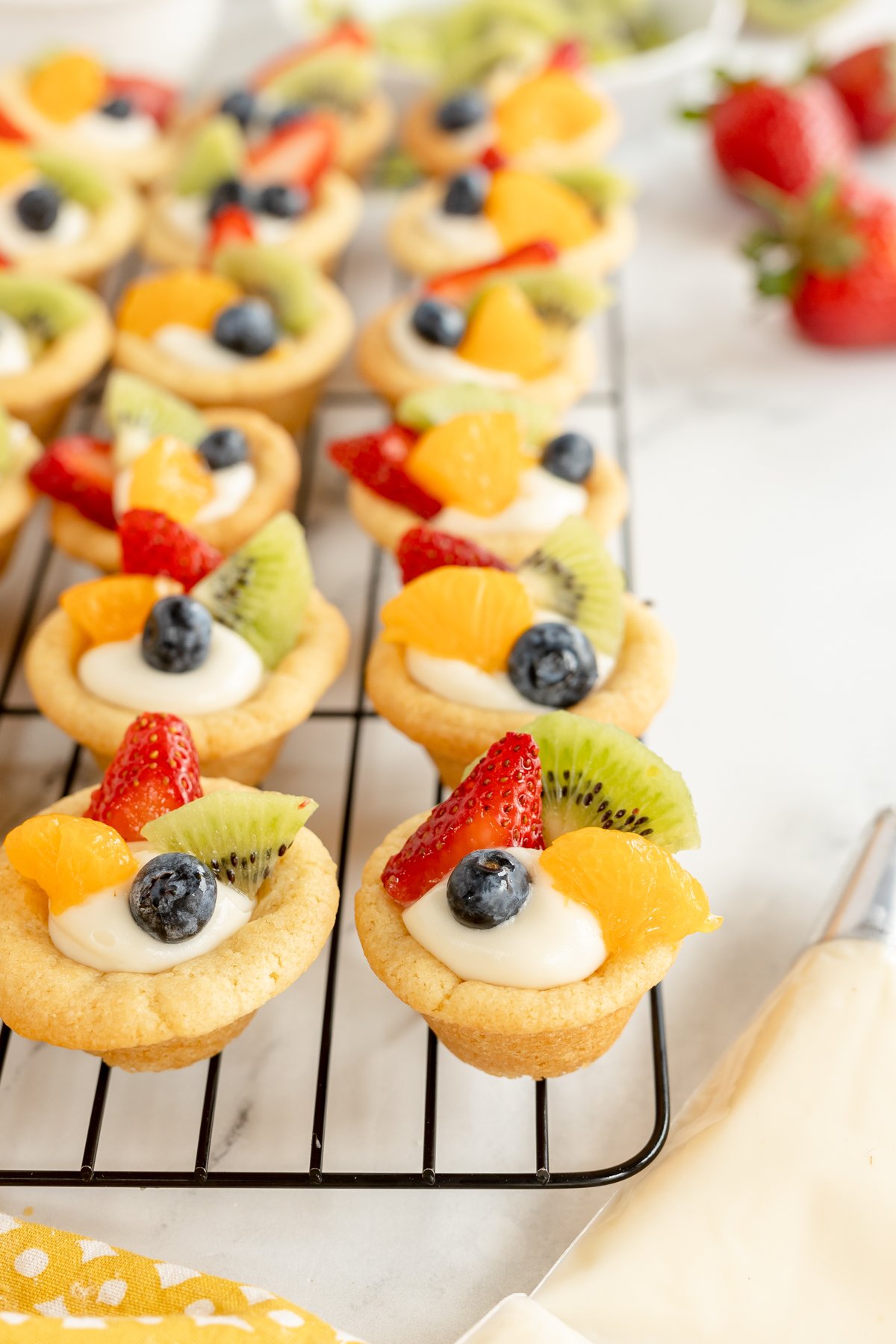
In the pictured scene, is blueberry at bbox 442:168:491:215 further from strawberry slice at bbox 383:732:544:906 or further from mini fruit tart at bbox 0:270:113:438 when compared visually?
strawberry slice at bbox 383:732:544:906

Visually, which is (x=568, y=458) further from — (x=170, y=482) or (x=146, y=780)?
(x=146, y=780)

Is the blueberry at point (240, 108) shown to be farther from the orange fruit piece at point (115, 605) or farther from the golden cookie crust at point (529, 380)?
the orange fruit piece at point (115, 605)

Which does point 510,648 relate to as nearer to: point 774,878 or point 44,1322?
point 774,878

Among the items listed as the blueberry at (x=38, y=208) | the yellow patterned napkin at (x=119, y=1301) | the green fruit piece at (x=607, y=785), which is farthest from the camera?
the blueberry at (x=38, y=208)

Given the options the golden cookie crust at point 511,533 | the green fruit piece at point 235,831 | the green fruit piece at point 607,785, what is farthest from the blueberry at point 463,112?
the green fruit piece at point 235,831

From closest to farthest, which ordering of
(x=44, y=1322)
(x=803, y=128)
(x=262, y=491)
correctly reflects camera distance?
(x=44, y=1322)
(x=262, y=491)
(x=803, y=128)

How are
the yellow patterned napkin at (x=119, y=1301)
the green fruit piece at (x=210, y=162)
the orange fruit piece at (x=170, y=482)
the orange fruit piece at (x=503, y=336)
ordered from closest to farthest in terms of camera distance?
the yellow patterned napkin at (x=119, y=1301) → the orange fruit piece at (x=170, y=482) → the orange fruit piece at (x=503, y=336) → the green fruit piece at (x=210, y=162)

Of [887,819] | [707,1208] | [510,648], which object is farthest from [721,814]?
[707,1208]
